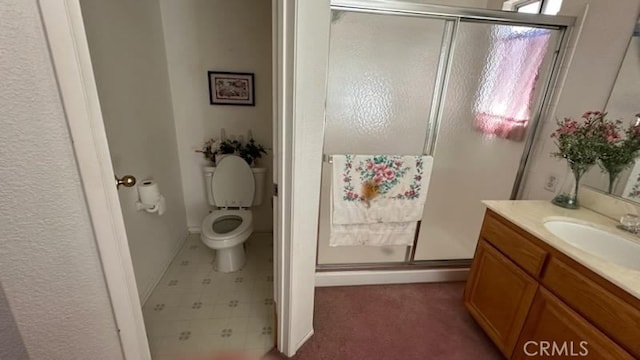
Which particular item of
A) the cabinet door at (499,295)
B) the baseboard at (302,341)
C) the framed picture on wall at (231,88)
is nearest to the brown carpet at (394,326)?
the baseboard at (302,341)

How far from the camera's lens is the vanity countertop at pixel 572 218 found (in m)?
0.95

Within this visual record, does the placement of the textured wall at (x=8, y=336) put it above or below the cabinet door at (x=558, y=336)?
above

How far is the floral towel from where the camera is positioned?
5.61 feet

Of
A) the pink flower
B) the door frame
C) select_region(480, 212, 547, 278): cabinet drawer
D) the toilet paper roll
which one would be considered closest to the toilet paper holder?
the toilet paper roll

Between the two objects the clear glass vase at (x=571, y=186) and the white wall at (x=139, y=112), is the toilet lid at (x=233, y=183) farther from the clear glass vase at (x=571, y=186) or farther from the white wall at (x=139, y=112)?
the clear glass vase at (x=571, y=186)

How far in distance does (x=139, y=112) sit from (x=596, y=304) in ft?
8.16

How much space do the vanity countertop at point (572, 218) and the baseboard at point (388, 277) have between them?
0.83 m

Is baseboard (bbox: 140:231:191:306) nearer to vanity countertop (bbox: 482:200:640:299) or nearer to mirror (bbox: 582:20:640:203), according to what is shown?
vanity countertop (bbox: 482:200:640:299)

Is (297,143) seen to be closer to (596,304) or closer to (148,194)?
(148,194)

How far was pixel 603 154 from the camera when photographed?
1.37m

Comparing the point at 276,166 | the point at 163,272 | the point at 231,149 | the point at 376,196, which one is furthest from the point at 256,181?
the point at 276,166

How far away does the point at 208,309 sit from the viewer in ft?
5.73

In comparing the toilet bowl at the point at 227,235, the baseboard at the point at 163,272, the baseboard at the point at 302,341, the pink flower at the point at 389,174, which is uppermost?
the pink flower at the point at 389,174

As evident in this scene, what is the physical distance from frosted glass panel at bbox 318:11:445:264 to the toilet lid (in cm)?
81
